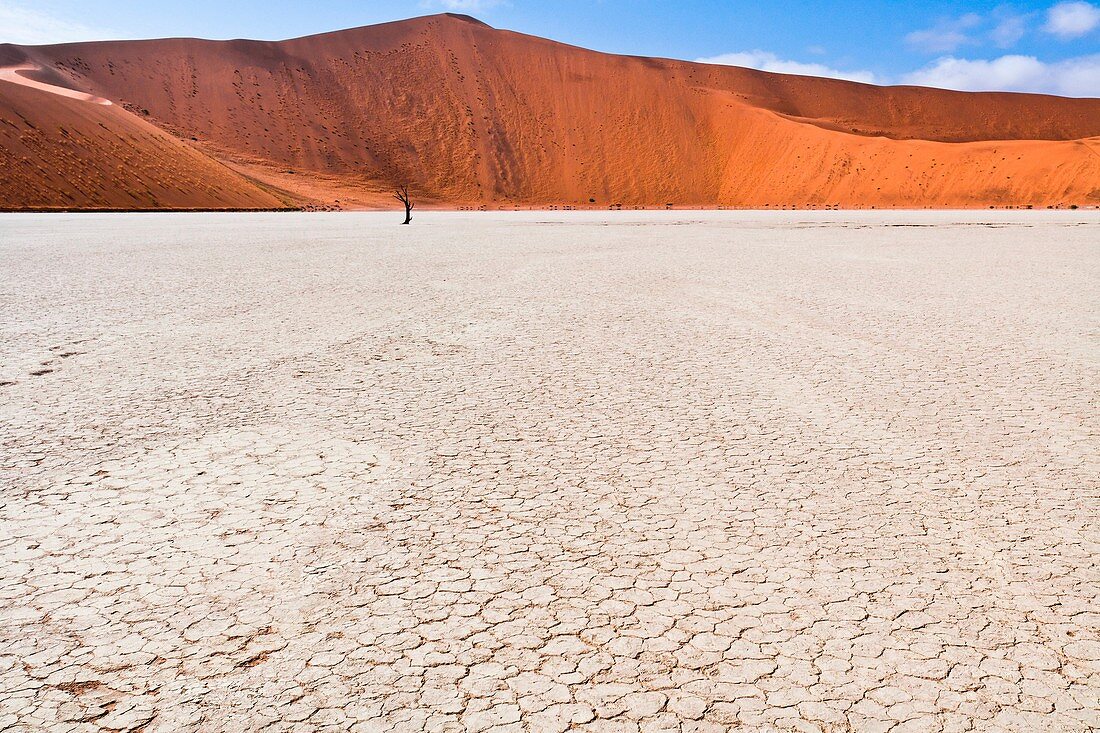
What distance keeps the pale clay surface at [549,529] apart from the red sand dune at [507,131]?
2673 inches

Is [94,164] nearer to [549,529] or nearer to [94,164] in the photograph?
[94,164]

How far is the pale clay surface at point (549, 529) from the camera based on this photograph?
8.07ft

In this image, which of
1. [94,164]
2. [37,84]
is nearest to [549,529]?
[94,164]

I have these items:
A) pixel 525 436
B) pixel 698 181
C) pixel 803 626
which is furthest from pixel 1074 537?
pixel 698 181

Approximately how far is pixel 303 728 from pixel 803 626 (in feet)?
5.29

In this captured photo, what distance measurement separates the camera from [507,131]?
9525 cm

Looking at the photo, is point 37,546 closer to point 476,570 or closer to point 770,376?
point 476,570

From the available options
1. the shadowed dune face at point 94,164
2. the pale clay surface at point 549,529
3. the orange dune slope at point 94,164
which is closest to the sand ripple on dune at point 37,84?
the orange dune slope at point 94,164

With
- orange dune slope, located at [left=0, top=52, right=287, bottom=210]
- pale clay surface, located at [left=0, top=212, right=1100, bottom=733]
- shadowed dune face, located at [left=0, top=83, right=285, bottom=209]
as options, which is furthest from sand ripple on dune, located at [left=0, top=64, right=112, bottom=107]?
pale clay surface, located at [left=0, top=212, right=1100, bottom=733]

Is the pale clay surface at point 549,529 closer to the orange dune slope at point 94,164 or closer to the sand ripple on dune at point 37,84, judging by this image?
the orange dune slope at point 94,164

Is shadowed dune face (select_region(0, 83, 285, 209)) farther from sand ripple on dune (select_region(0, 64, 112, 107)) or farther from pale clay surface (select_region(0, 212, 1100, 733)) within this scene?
pale clay surface (select_region(0, 212, 1100, 733))

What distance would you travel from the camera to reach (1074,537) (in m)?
3.50

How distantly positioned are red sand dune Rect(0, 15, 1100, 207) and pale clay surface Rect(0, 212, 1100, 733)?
67.9m

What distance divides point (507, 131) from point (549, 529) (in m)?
95.8
